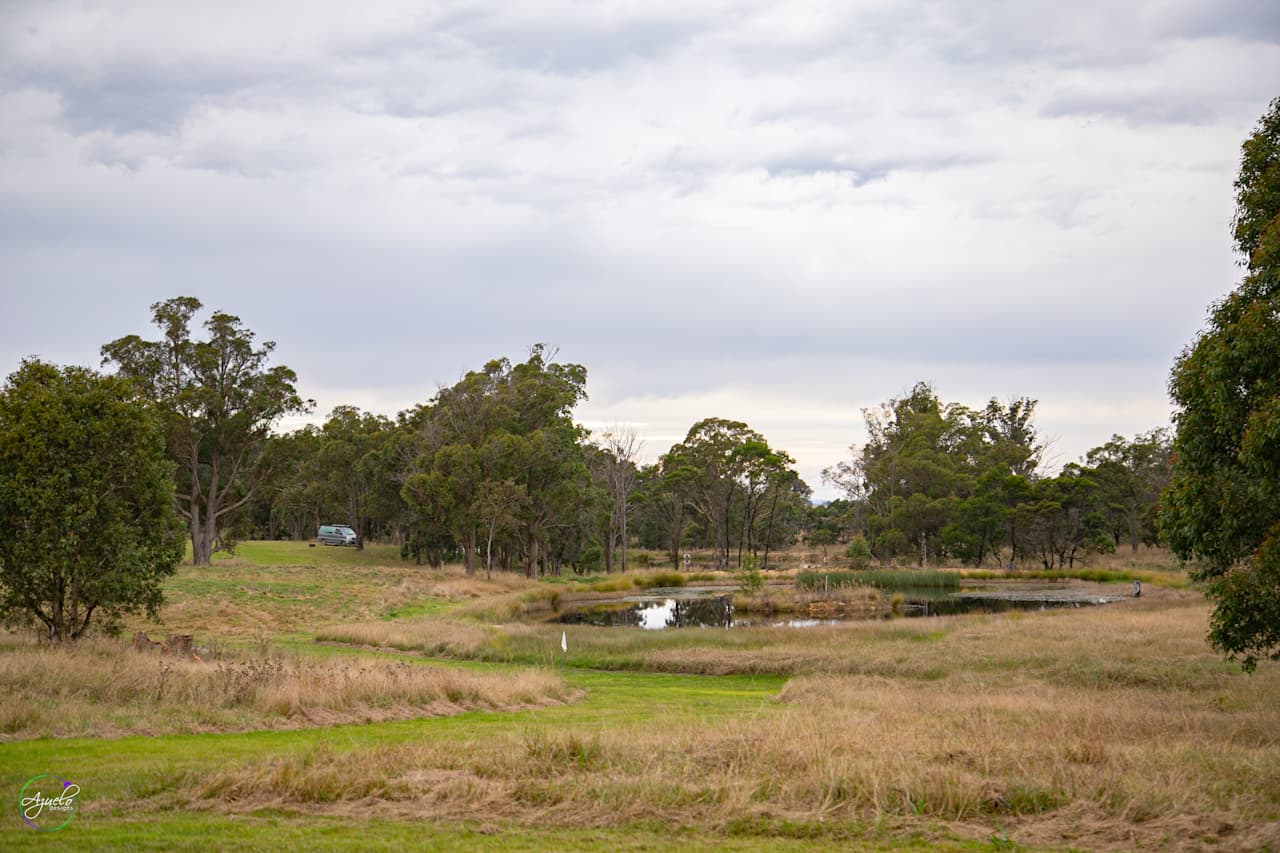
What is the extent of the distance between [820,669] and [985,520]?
55932mm

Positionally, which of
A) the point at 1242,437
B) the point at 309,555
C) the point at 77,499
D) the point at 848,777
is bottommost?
the point at 309,555

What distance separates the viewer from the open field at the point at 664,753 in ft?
26.3

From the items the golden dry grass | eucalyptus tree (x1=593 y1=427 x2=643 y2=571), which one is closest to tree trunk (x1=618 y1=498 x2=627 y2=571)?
eucalyptus tree (x1=593 y1=427 x2=643 y2=571)

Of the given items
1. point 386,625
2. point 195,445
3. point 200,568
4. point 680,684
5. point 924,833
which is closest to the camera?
point 924,833

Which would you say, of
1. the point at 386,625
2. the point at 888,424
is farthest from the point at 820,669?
the point at 888,424

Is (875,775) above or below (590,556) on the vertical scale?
above

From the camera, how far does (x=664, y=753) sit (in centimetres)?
1034

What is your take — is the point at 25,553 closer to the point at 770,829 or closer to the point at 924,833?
the point at 770,829

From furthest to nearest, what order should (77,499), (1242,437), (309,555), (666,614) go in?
(309,555), (666,614), (77,499), (1242,437)

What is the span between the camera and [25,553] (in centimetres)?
1861

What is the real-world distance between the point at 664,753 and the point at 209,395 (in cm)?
4954
